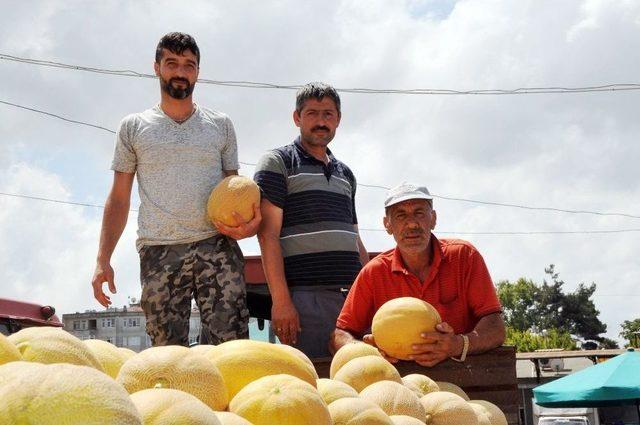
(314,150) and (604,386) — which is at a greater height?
(314,150)

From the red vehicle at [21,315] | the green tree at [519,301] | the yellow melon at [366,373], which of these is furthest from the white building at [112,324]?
the yellow melon at [366,373]

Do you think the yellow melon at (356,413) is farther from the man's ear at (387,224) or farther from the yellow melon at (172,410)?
the man's ear at (387,224)

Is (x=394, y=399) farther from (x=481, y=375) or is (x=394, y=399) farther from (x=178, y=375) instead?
(x=481, y=375)

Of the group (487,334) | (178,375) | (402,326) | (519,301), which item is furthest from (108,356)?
(519,301)

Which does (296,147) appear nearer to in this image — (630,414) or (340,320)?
(340,320)

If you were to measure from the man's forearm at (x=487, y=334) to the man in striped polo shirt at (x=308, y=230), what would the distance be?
102 centimetres

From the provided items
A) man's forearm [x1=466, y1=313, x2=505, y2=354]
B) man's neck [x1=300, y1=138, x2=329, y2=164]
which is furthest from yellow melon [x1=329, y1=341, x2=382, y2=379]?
man's neck [x1=300, y1=138, x2=329, y2=164]

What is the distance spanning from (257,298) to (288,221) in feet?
1.98

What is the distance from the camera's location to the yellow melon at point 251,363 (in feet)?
5.69

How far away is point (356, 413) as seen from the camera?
1.63m

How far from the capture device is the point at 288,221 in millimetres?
4312

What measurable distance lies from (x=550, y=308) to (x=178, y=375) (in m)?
81.9

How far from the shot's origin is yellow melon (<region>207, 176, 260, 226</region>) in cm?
382

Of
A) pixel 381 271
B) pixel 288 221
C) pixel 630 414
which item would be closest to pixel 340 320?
pixel 381 271
